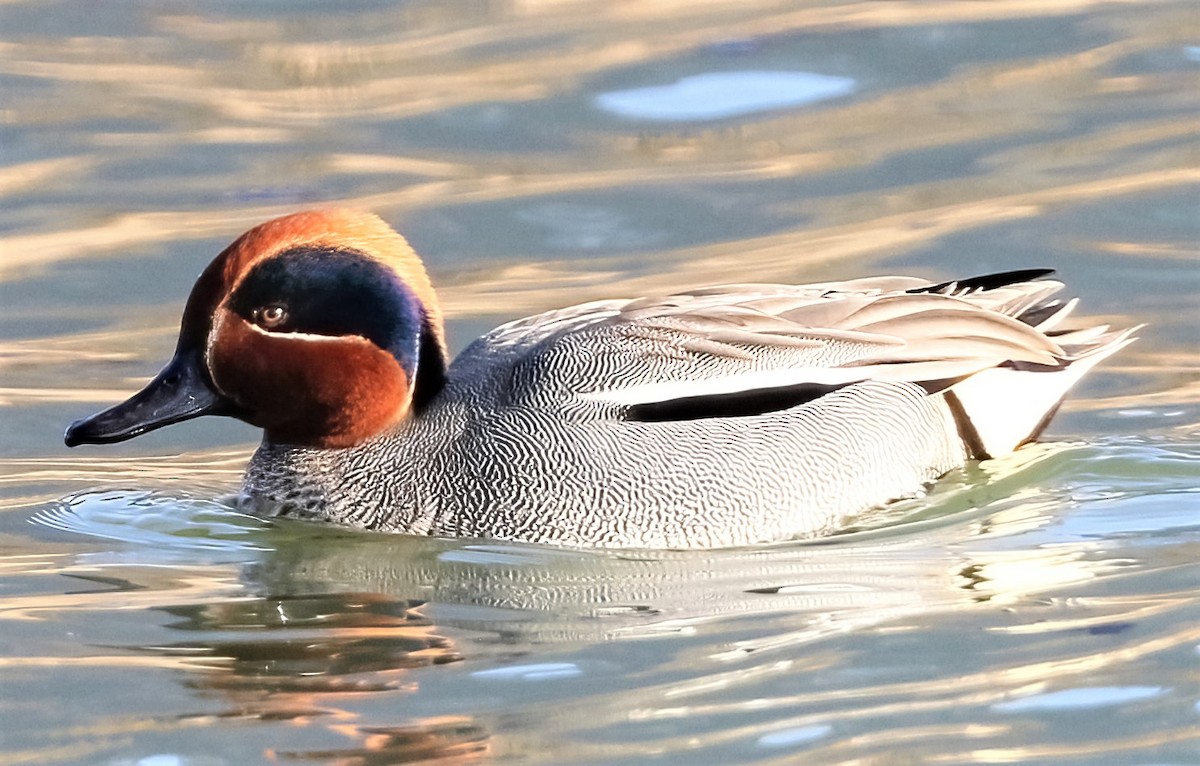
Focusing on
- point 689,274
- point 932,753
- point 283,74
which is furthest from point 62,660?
point 283,74

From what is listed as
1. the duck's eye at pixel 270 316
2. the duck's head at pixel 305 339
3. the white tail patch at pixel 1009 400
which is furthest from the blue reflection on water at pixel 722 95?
the duck's eye at pixel 270 316

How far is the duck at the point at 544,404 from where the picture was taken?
6242 mm

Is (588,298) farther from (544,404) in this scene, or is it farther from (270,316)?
(270,316)

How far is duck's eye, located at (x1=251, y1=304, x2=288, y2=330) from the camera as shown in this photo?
628 cm

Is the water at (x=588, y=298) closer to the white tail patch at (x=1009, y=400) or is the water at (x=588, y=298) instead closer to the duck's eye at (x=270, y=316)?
the white tail patch at (x=1009, y=400)

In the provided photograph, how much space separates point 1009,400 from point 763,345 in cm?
97

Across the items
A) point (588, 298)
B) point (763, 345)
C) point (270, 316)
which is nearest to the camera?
point (270, 316)

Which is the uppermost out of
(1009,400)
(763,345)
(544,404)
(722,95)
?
(722,95)

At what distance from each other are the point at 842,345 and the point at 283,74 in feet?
19.7

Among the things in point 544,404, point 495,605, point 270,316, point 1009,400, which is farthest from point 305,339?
point 1009,400

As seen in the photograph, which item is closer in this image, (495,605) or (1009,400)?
(495,605)

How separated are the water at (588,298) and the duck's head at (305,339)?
39 centimetres

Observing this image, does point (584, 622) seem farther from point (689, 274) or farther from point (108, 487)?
point (689, 274)

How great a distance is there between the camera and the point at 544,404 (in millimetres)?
6355
